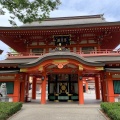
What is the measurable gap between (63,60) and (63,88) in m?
4.95

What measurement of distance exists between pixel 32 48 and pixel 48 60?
17.8 feet

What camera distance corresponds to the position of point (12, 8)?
34.6 feet

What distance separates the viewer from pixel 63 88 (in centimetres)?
1862

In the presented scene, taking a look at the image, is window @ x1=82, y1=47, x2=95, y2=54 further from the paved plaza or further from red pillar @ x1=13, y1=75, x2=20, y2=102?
red pillar @ x1=13, y1=75, x2=20, y2=102

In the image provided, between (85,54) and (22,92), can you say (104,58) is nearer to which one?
(85,54)

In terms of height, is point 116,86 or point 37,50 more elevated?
Answer: point 37,50

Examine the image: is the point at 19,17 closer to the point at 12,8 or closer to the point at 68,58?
the point at 12,8

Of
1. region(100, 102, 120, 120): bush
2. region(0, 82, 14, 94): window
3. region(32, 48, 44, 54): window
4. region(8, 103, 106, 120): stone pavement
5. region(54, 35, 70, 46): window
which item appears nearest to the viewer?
region(100, 102, 120, 120): bush

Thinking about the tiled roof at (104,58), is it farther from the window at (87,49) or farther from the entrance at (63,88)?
the entrance at (63,88)

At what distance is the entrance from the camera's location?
18422mm

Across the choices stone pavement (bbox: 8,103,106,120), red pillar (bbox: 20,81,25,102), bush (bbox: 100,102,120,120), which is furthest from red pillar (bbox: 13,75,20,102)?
bush (bbox: 100,102,120,120)

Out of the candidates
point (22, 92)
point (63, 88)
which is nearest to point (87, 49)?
point (63, 88)

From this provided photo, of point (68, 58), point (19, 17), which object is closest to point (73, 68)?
point (68, 58)

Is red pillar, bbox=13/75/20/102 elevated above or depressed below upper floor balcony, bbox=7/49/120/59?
below
